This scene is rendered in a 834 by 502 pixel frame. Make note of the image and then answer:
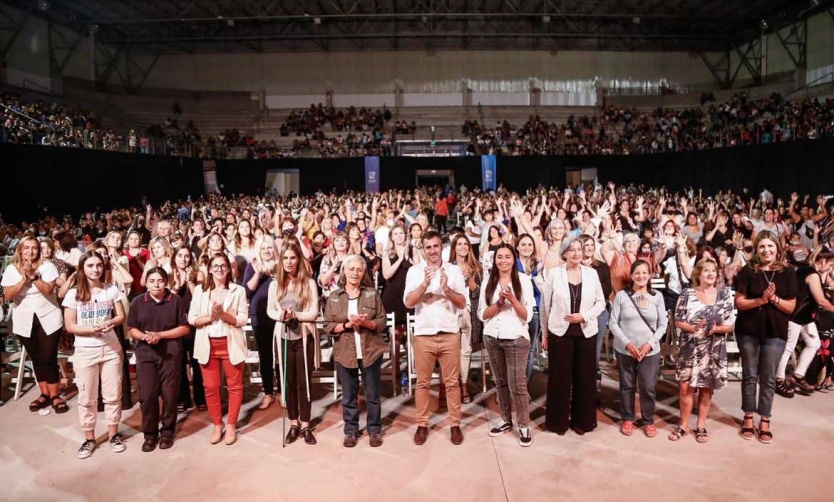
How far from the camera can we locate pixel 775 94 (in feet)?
77.5

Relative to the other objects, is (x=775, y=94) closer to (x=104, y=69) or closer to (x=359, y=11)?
(x=359, y=11)

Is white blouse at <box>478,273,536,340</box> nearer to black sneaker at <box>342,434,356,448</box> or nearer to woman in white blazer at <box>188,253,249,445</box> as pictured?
black sneaker at <box>342,434,356,448</box>

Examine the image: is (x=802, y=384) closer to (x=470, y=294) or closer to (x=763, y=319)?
(x=763, y=319)

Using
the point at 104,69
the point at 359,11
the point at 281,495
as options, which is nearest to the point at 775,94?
the point at 359,11

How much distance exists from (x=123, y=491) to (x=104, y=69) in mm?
29916

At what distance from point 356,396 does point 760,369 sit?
10.6ft

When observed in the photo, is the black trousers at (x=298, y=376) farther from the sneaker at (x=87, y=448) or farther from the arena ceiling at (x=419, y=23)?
the arena ceiling at (x=419, y=23)

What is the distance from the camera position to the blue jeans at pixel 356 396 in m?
4.70

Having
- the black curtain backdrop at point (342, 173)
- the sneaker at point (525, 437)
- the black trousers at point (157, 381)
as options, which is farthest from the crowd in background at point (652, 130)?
the black trousers at point (157, 381)

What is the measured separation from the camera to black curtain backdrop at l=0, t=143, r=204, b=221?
45.4 ft

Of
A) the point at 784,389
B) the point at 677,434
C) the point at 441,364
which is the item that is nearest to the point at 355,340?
the point at 441,364

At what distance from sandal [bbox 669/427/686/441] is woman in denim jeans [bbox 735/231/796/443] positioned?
49 cm

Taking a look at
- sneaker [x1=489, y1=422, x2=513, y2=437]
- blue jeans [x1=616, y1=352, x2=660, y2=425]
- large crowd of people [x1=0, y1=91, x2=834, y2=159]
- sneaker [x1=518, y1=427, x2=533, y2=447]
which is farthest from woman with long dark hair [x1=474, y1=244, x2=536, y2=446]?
large crowd of people [x1=0, y1=91, x2=834, y2=159]

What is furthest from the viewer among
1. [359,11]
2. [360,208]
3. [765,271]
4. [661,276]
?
[359,11]
